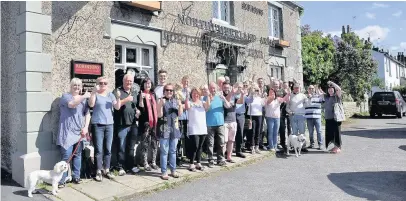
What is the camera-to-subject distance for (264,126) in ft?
29.3

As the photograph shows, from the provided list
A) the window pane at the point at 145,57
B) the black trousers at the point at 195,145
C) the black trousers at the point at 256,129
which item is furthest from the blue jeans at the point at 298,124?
the window pane at the point at 145,57

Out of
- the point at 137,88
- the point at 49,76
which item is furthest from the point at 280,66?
the point at 49,76

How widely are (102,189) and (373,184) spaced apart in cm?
474

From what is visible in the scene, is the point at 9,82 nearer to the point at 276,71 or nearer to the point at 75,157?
the point at 75,157

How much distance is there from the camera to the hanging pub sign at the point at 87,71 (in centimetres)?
617

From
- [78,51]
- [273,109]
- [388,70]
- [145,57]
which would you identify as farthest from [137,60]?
[388,70]

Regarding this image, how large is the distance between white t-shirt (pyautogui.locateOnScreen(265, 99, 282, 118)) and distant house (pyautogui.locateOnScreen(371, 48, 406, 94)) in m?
32.3

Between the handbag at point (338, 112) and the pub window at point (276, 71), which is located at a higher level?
the pub window at point (276, 71)

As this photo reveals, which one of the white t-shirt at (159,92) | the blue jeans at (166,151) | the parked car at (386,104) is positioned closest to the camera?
the blue jeans at (166,151)

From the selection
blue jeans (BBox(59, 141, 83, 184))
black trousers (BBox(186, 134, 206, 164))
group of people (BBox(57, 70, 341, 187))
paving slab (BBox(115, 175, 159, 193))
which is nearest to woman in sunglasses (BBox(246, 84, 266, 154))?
group of people (BBox(57, 70, 341, 187))

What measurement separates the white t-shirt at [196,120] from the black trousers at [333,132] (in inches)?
162

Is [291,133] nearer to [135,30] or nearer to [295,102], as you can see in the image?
[295,102]

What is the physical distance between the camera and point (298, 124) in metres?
8.41

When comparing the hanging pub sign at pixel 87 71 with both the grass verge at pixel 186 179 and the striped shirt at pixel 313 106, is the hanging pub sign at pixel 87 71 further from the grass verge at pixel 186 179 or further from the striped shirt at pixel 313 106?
the striped shirt at pixel 313 106
